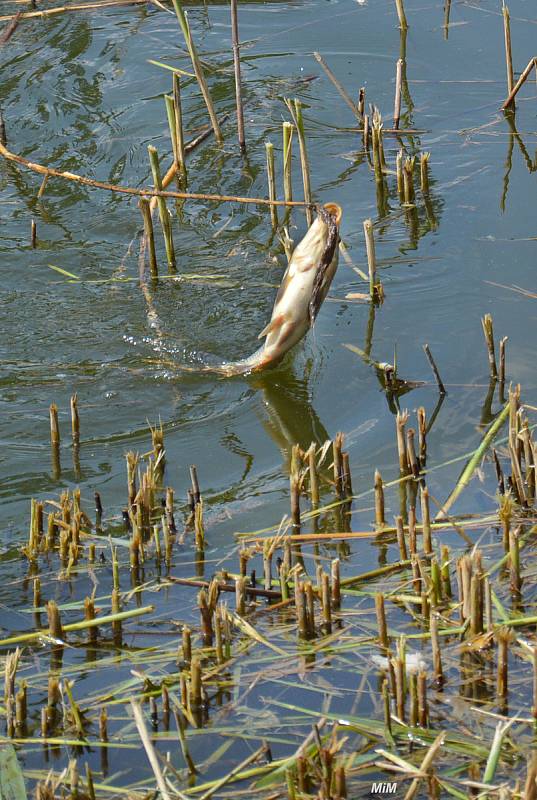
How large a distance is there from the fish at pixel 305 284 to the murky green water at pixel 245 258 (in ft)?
1.19

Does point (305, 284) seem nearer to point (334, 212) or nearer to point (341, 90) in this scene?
point (334, 212)

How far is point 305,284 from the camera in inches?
215

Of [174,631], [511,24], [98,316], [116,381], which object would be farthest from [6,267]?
[511,24]

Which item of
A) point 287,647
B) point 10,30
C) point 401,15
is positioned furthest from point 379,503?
point 10,30

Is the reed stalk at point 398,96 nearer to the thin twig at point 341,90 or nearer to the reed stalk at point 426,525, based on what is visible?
the thin twig at point 341,90

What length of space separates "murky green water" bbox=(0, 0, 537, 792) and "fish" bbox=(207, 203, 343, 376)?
36 centimetres

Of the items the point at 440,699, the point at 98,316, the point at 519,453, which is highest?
the point at 98,316

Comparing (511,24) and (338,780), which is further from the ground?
(511,24)

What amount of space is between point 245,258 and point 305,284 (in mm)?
1902

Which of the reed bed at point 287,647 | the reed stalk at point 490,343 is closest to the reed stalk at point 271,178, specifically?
the reed stalk at point 490,343

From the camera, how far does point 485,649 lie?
3580 mm

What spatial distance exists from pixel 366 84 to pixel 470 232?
2.93 m

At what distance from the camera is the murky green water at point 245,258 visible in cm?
536

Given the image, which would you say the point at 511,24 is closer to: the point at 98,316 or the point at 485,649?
the point at 98,316
